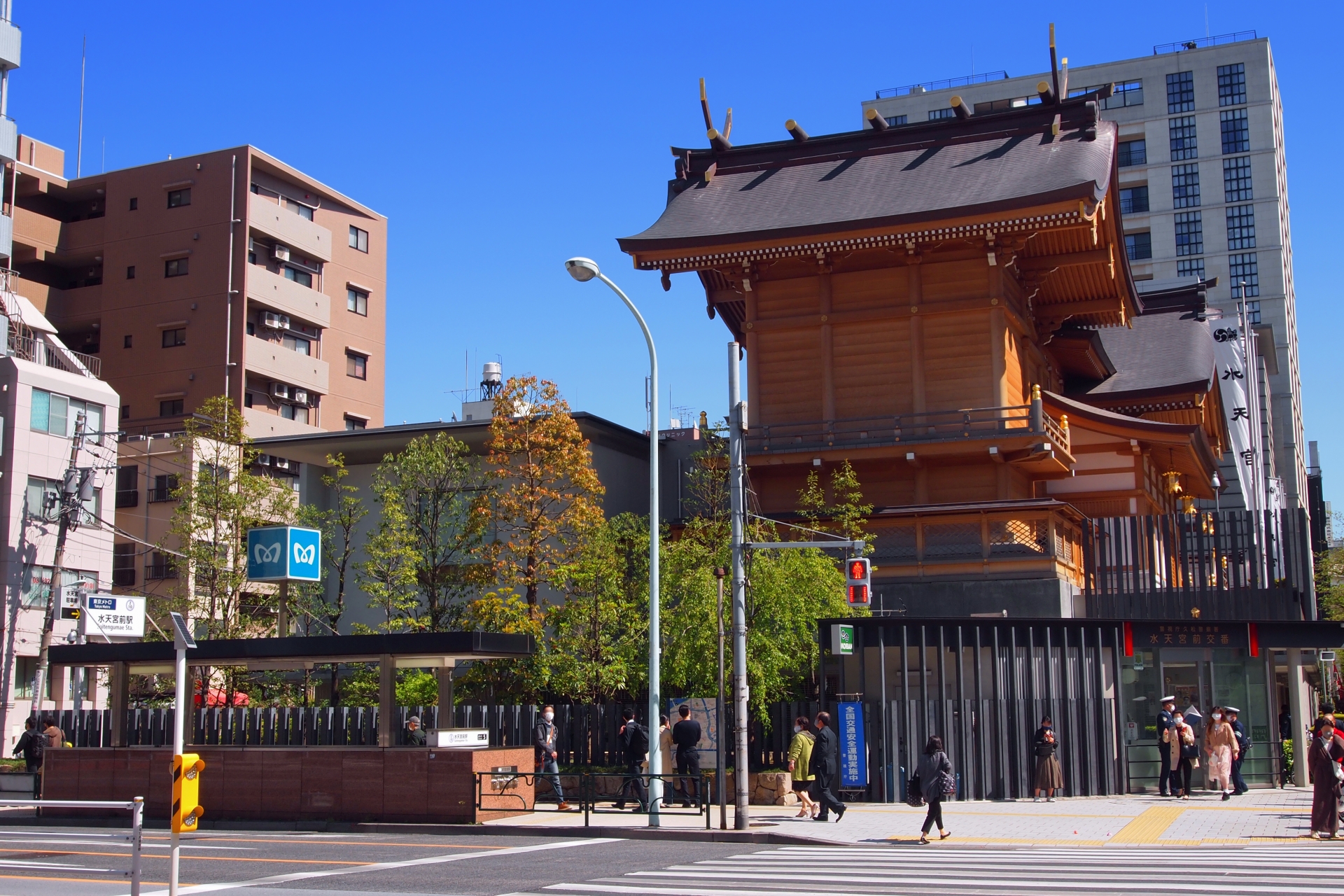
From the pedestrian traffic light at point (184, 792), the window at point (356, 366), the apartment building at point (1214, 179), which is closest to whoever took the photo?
the pedestrian traffic light at point (184, 792)

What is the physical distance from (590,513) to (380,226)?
43784mm

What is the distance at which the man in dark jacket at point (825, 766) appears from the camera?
2064 cm

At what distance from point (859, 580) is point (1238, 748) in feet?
30.5

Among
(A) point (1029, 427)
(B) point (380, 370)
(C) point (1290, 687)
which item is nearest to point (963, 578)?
(A) point (1029, 427)

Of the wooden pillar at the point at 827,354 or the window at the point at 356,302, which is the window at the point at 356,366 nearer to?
the window at the point at 356,302

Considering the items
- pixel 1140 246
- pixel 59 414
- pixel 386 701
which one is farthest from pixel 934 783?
pixel 1140 246

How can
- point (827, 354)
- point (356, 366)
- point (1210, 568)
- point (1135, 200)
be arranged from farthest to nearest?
point (1135, 200), point (356, 366), point (827, 354), point (1210, 568)

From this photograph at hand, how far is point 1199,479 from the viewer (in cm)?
4334

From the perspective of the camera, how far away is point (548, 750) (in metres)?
23.7

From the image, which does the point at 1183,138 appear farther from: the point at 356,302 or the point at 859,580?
the point at 859,580

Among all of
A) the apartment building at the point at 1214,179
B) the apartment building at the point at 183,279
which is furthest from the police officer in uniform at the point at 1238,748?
the apartment building at the point at 1214,179

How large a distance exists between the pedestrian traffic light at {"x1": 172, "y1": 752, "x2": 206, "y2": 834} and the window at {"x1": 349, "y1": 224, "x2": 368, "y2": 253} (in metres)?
58.6

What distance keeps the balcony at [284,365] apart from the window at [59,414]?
510 inches

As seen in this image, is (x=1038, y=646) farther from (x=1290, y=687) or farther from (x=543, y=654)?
(x=543, y=654)
